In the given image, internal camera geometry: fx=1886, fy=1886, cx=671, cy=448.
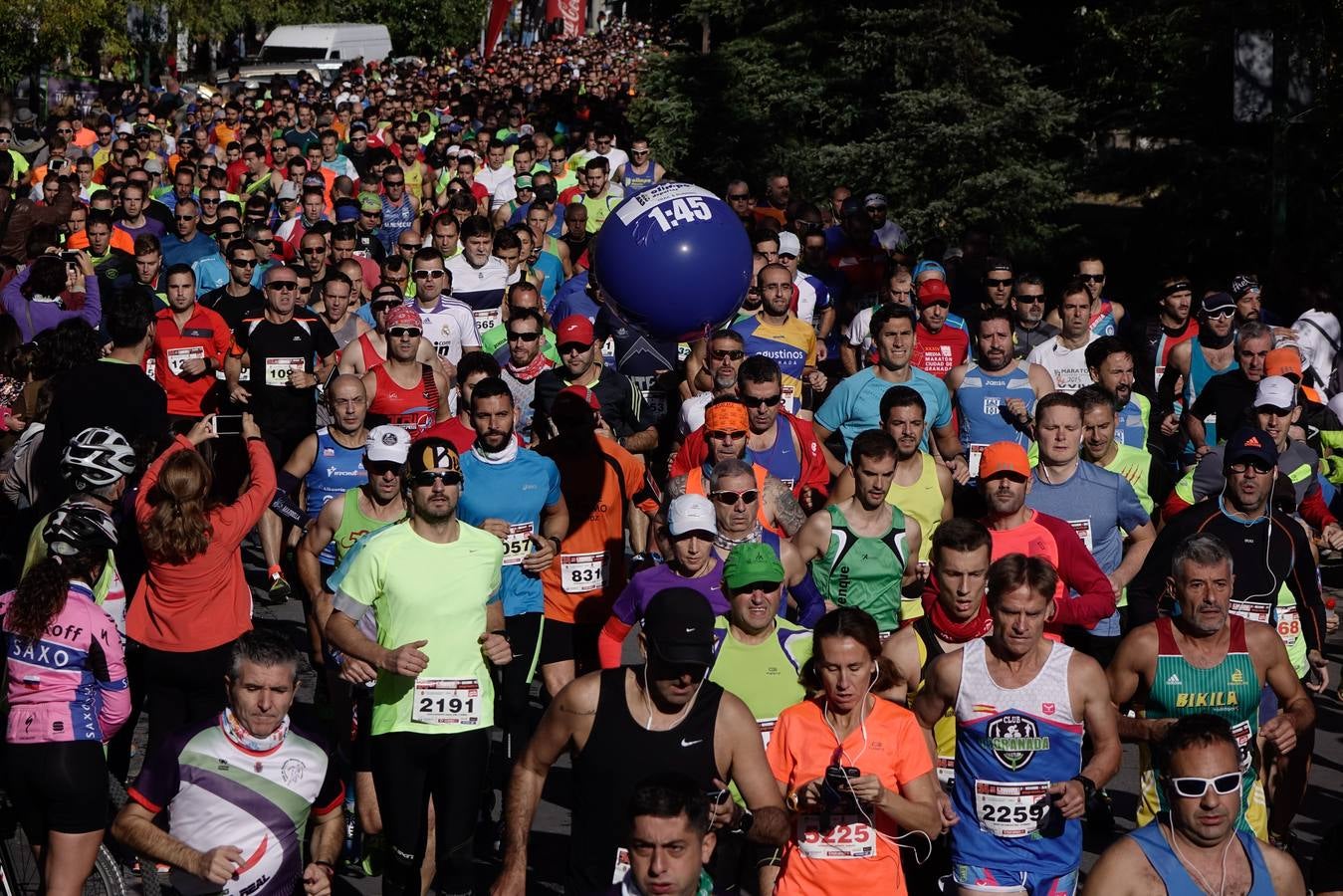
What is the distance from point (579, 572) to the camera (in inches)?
351

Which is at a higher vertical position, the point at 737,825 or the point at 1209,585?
the point at 1209,585

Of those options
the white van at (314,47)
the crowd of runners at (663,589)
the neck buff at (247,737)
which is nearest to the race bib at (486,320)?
the crowd of runners at (663,589)

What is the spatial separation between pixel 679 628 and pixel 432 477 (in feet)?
5.64

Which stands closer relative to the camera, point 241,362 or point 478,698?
point 478,698

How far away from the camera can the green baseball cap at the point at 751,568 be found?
22.1ft

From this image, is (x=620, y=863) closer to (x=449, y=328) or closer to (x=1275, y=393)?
(x=1275, y=393)

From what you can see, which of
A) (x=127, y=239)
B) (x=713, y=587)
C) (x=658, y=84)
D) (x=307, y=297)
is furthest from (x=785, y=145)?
(x=713, y=587)

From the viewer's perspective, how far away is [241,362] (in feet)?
40.2

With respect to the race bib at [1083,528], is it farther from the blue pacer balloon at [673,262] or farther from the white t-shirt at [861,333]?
the white t-shirt at [861,333]

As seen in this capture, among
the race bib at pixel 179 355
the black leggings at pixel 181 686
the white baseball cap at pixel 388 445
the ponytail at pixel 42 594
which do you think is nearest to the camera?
the ponytail at pixel 42 594

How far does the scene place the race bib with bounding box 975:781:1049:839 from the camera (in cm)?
631

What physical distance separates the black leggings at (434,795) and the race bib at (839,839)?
1614 mm

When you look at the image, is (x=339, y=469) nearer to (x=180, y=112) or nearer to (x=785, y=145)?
(x=785, y=145)

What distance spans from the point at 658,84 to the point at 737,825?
2877 centimetres
